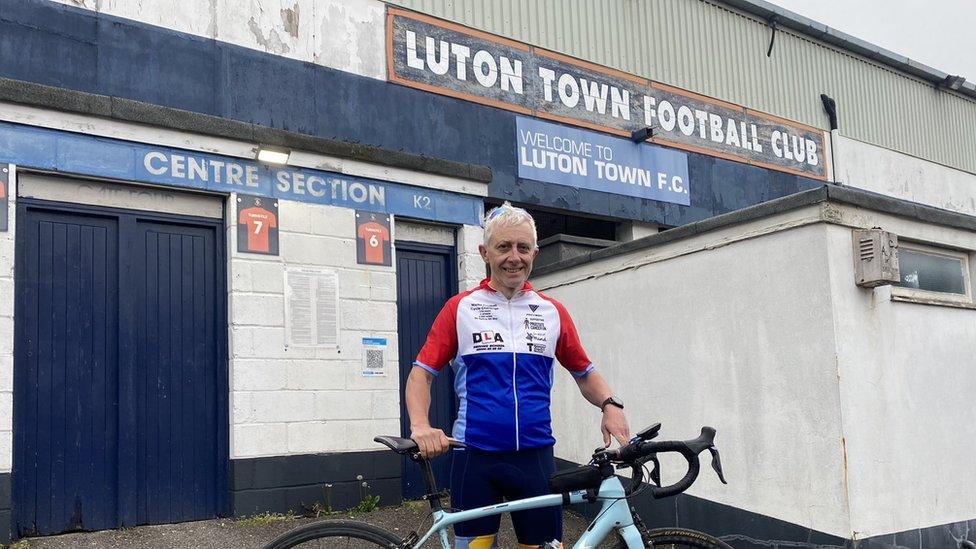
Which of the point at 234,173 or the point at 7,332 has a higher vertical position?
the point at 234,173

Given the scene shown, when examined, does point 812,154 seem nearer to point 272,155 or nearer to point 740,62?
point 740,62

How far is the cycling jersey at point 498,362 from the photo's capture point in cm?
354

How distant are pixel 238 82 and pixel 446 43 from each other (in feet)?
8.38

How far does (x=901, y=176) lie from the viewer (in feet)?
51.5

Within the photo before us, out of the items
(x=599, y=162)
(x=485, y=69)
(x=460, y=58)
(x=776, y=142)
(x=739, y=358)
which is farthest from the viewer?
(x=776, y=142)

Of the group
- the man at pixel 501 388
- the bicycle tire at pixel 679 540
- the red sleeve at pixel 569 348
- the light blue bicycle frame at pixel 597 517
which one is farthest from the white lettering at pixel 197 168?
the bicycle tire at pixel 679 540

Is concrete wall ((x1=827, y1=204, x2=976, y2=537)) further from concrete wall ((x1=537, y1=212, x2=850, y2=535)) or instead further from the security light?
the security light

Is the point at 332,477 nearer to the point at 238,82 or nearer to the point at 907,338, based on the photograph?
the point at 238,82

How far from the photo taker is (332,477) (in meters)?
7.84

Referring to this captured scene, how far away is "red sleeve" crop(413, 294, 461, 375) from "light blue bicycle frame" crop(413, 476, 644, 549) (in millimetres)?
598

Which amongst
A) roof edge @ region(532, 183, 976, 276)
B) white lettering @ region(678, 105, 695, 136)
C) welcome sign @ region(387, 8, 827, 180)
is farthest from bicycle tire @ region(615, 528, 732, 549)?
white lettering @ region(678, 105, 695, 136)

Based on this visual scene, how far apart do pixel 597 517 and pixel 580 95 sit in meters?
8.35

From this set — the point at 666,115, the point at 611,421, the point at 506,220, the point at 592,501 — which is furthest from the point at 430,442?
the point at 666,115

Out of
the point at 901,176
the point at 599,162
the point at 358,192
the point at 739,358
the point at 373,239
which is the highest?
the point at 901,176
